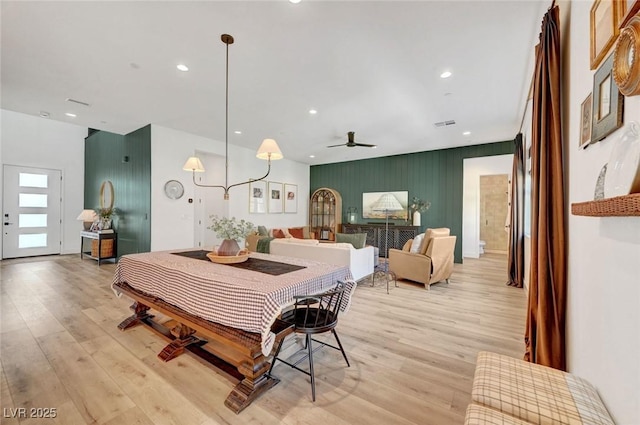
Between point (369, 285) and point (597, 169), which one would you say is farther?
point (369, 285)

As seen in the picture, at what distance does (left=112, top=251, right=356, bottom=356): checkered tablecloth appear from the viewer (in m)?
1.69

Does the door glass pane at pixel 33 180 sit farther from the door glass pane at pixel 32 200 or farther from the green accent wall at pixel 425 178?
the green accent wall at pixel 425 178

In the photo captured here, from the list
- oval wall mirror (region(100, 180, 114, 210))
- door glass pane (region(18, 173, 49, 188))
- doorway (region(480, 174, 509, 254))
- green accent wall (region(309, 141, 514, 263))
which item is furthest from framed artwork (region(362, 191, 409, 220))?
door glass pane (region(18, 173, 49, 188))

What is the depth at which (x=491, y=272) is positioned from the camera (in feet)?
18.7

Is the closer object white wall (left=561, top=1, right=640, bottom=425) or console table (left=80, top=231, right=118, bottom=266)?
white wall (left=561, top=1, right=640, bottom=425)

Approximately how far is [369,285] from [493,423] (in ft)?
11.9

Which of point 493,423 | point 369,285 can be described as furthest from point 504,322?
point 493,423

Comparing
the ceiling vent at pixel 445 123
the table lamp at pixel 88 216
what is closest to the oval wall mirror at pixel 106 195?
the table lamp at pixel 88 216

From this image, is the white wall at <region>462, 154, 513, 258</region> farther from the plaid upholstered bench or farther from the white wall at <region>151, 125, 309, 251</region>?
the plaid upholstered bench

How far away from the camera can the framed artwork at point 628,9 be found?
2.98 feet

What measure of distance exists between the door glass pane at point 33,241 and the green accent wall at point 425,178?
828 cm

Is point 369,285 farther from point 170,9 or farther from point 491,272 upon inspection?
point 170,9

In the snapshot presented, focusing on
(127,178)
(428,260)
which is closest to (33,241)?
(127,178)

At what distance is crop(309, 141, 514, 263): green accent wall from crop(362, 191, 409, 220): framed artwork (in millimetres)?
129
